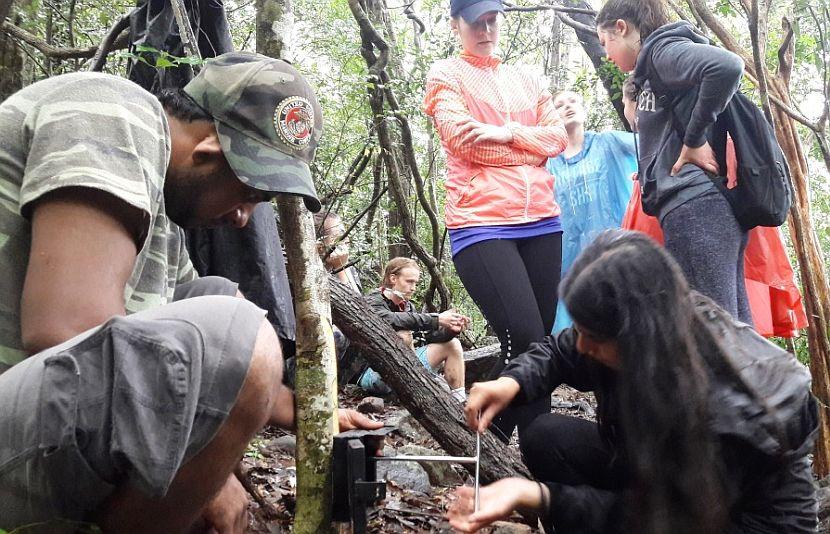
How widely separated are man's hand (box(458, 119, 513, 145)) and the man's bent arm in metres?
2.19

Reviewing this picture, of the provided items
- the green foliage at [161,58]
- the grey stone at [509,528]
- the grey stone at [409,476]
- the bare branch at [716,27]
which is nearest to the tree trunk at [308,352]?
the green foliage at [161,58]

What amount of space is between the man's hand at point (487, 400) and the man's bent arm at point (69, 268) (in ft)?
4.15

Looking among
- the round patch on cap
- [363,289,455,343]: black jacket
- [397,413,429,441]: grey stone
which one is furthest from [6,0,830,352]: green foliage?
[397,413,429,441]: grey stone

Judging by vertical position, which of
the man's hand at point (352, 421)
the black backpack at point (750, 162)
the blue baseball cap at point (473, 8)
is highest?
the blue baseball cap at point (473, 8)

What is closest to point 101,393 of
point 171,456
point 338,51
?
point 171,456

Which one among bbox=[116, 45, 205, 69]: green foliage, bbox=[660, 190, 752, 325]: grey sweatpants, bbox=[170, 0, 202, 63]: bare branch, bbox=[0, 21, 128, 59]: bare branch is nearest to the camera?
bbox=[116, 45, 205, 69]: green foliage

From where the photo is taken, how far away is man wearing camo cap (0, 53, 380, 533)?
4.56 feet

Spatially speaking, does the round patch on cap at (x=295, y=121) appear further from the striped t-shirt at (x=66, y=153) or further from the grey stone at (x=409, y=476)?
the grey stone at (x=409, y=476)

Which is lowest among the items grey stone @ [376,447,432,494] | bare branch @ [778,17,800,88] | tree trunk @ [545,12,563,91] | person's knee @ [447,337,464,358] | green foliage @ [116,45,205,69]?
grey stone @ [376,447,432,494]

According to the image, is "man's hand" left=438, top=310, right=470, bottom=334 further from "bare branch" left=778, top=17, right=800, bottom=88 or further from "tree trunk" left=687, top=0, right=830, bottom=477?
"bare branch" left=778, top=17, right=800, bottom=88

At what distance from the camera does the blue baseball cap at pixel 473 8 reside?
12.1 feet

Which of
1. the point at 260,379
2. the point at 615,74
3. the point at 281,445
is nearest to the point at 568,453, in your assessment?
the point at 260,379

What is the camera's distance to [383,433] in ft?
7.11

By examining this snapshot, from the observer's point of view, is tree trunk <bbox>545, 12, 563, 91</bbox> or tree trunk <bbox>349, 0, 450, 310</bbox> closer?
tree trunk <bbox>349, 0, 450, 310</bbox>
